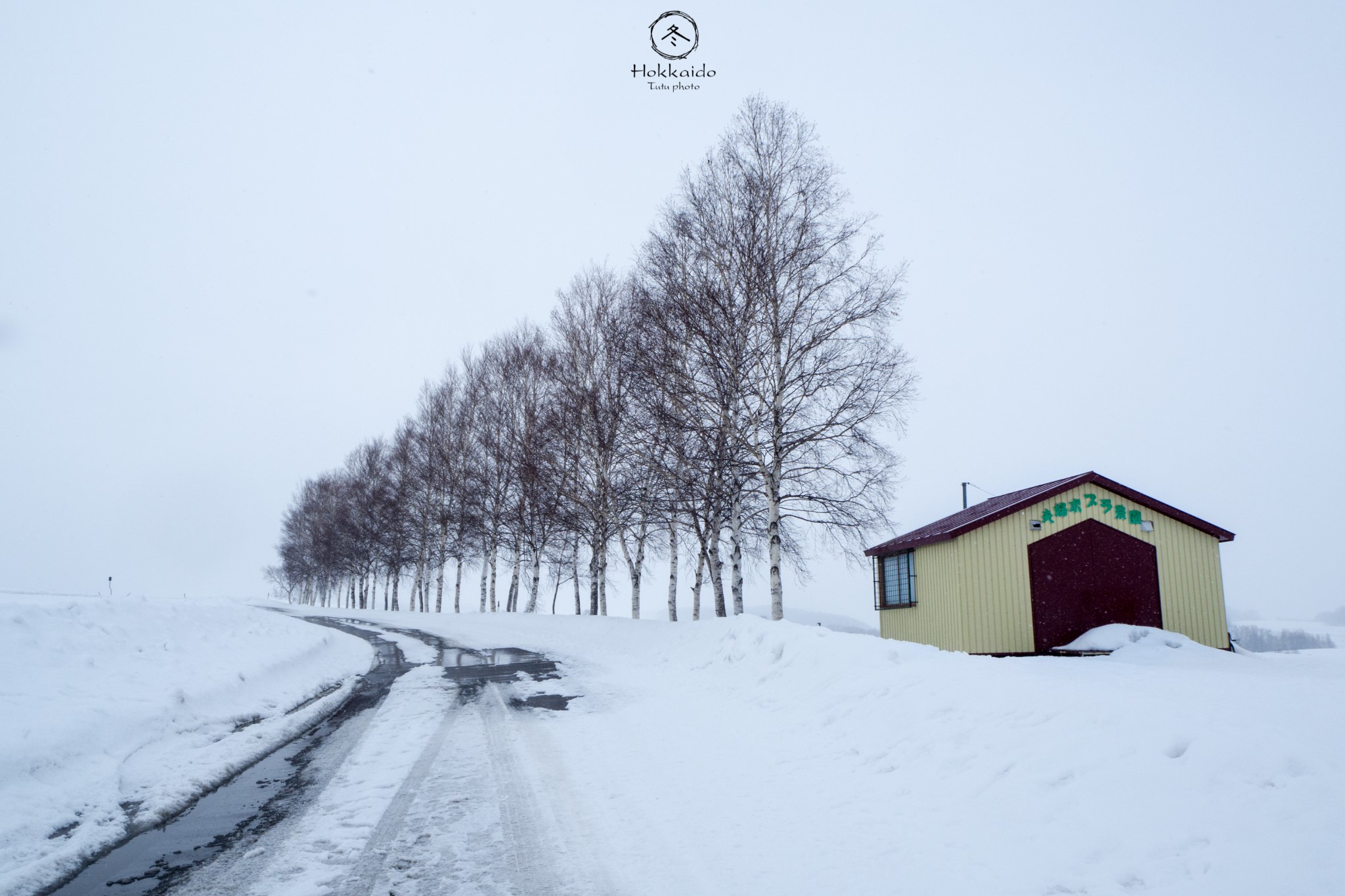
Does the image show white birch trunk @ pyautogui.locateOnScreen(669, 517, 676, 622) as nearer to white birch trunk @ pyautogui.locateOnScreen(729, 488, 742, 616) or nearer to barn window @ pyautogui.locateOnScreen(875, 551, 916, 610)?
white birch trunk @ pyautogui.locateOnScreen(729, 488, 742, 616)

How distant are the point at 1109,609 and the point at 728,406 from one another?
10.3m

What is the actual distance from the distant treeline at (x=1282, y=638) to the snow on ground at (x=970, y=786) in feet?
105

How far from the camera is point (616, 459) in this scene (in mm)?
21859

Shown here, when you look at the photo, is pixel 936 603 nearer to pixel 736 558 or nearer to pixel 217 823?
pixel 736 558

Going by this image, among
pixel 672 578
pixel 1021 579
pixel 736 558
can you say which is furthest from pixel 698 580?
pixel 1021 579

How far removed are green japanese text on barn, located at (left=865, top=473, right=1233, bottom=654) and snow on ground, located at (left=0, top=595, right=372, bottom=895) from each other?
532 inches

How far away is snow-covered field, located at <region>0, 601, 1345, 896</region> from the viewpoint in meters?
3.86

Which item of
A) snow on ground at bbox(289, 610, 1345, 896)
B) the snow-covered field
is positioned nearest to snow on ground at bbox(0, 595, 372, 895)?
the snow-covered field

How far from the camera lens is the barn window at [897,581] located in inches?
773

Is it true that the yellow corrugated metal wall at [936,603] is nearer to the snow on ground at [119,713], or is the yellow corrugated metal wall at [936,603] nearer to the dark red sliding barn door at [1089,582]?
the dark red sliding barn door at [1089,582]

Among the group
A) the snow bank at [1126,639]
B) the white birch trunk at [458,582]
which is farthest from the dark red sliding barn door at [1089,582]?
the white birch trunk at [458,582]

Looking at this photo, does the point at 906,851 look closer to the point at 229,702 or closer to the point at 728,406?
the point at 229,702

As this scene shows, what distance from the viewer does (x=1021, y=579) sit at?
668 inches

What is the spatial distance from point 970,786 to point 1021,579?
13.5 m
